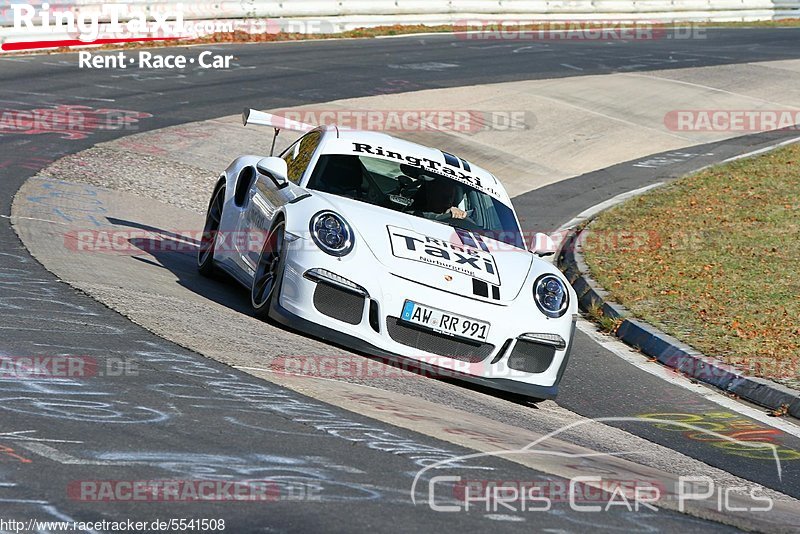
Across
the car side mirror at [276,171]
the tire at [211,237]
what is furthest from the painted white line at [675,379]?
the tire at [211,237]

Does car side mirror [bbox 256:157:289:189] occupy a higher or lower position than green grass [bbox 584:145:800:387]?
higher

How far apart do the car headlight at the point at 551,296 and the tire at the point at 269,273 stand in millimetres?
1628

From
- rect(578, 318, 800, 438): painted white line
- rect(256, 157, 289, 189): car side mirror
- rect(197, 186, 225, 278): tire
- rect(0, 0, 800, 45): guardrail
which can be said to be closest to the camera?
rect(578, 318, 800, 438): painted white line

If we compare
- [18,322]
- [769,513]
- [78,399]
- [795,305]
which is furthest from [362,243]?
[795,305]

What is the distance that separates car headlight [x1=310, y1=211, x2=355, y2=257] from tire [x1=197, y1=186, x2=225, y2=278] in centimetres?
202

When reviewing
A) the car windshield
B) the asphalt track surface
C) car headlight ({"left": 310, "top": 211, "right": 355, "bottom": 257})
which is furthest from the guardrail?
car headlight ({"left": 310, "top": 211, "right": 355, "bottom": 257})

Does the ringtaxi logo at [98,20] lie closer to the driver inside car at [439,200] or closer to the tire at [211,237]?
the tire at [211,237]

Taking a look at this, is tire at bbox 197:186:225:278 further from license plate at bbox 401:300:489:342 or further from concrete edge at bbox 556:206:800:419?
concrete edge at bbox 556:206:800:419

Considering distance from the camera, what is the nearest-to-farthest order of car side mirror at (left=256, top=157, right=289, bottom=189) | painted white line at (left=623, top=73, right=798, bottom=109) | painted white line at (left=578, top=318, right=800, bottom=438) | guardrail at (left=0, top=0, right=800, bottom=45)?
1. painted white line at (left=578, top=318, right=800, bottom=438)
2. car side mirror at (left=256, top=157, right=289, bottom=189)
3. painted white line at (left=623, top=73, right=798, bottom=109)
4. guardrail at (left=0, top=0, right=800, bottom=45)

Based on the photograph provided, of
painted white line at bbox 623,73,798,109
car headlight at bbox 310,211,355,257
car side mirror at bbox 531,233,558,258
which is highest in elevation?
car headlight at bbox 310,211,355,257

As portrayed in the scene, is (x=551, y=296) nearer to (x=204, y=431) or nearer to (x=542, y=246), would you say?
(x=542, y=246)

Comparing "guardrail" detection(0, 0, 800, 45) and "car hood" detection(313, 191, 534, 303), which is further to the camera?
"guardrail" detection(0, 0, 800, 45)

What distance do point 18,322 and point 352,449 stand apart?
263 centimetres

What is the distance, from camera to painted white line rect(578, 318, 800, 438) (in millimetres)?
8039
